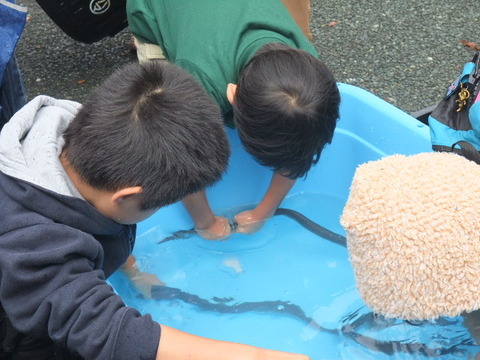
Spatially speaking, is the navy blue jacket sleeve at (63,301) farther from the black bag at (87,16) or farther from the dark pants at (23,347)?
the black bag at (87,16)

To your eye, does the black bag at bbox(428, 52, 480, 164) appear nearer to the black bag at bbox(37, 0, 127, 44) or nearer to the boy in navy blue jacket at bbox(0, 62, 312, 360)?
the boy in navy blue jacket at bbox(0, 62, 312, 360)

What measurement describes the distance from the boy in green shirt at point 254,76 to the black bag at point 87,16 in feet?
1.25

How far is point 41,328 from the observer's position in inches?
33.5

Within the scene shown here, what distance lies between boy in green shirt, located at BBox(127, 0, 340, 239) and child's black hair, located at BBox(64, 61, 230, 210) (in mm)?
202

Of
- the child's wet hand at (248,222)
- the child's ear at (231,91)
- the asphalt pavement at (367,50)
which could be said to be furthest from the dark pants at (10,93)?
the asphalt pavement at (367,50)

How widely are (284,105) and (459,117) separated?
1.36 feet

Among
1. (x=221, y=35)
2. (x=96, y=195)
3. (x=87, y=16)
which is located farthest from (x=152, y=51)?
(x=96, y=195)

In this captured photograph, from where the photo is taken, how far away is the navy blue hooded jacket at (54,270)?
82cm

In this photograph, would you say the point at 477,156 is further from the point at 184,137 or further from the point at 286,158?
the point at 184,137

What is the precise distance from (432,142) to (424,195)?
46cm

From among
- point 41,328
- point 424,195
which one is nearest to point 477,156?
point 424,195

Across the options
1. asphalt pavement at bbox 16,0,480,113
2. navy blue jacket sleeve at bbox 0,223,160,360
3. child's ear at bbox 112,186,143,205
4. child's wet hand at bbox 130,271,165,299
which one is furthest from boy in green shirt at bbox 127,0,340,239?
asphalt pavement at bbox 16,0,480,113

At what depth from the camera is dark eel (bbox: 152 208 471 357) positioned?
120cm

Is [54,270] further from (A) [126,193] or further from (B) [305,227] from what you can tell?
(B) [305,227]
